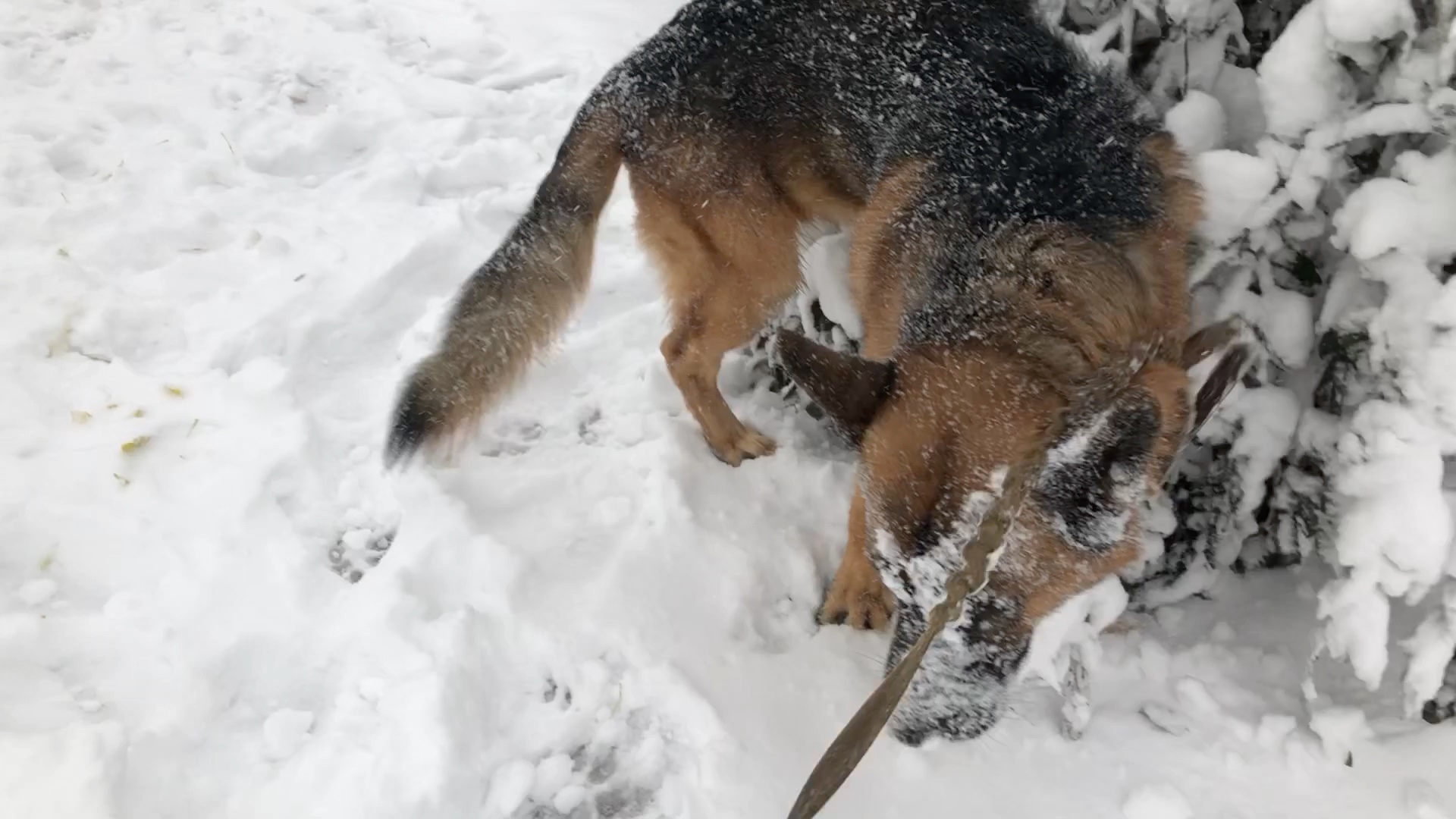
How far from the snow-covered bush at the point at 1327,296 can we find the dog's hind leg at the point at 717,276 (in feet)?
3.58

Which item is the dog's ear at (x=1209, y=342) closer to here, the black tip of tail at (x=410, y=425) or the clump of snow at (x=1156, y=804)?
the clump of snow at (x=1156, y=804)

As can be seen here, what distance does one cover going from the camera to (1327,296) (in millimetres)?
1993

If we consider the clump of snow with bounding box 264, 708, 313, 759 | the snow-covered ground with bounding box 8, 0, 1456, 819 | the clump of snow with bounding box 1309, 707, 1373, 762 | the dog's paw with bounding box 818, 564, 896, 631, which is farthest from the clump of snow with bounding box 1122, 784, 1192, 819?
the clump of snow with bounding box 264, 708, 313, 759

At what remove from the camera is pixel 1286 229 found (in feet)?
6.70

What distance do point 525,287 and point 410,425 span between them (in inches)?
23.3

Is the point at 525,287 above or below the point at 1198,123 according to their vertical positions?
below

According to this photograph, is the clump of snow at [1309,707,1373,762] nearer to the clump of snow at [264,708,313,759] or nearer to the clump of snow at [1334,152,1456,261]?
the clump of snow at [1334,152,1456,261]

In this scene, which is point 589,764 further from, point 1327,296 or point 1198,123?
point 1198,123

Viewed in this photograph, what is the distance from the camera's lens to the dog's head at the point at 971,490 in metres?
1.68

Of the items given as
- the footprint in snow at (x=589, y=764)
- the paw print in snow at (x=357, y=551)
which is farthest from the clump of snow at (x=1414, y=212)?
the paw print in snow at (x=357, y=551)

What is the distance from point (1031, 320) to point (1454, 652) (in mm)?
1185

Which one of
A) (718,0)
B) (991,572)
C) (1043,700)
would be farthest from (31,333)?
(1043,700)

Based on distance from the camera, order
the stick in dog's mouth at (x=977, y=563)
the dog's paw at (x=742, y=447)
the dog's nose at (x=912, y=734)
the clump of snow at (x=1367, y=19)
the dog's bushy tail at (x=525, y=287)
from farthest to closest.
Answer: the dog's paw at (x=742, y=447)
the dog's bushy tail at (x=525, y=287)
the dog's nose at (x=912, y=734)
the clump of snow at (x=1367, y=19)
the stick in dog's mouth at (x=977, y=563)

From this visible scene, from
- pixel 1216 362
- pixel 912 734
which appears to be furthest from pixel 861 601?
pixel 1216 362
